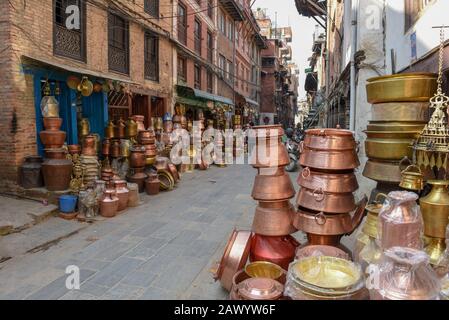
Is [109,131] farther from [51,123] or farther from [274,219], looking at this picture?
[274,219]

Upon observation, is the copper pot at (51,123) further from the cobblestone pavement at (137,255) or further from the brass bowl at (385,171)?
the brass bowl at (385,171)

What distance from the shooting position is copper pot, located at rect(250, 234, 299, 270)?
3656mm

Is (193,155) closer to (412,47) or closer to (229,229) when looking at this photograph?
(229,229)

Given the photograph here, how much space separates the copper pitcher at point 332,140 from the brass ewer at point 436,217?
0.96 meters

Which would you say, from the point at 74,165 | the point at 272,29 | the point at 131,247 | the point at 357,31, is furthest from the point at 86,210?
the point at 272,29

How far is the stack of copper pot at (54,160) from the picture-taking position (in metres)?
6.68

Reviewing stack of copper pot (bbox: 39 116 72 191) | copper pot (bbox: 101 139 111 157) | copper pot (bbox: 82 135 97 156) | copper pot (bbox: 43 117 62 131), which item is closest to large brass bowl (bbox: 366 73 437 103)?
stack of copper pot (bbox: 39 116 72 191)

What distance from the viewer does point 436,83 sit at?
338cm

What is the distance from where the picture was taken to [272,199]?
3902mm

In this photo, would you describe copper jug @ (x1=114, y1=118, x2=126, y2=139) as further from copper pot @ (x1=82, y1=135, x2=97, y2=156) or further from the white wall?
the white wall

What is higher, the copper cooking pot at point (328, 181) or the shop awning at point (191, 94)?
the shop awning at point (191, 94)

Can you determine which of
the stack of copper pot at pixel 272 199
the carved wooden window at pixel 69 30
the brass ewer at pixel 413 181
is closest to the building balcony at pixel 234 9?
the carved wooden window at pixel 69 30

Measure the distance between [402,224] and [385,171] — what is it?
104 cm

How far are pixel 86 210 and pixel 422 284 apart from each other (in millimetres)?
5654
